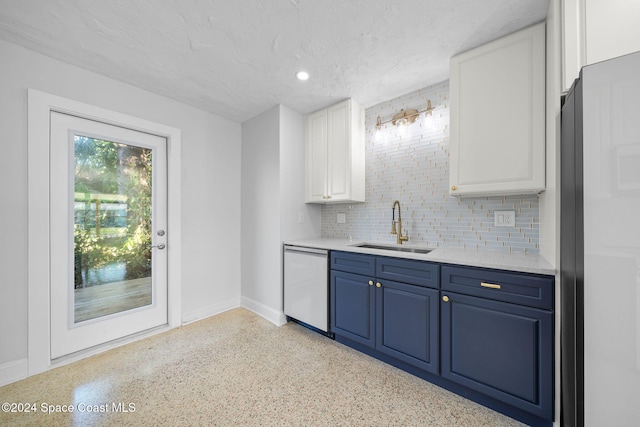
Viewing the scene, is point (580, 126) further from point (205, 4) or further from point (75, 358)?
point (75, 358)

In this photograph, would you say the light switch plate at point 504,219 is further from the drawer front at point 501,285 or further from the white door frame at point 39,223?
the white door frame at point 39,223

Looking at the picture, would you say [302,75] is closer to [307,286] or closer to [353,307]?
[307,286]

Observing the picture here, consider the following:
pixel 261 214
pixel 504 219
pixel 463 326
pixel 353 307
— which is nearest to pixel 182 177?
pixel 261 214

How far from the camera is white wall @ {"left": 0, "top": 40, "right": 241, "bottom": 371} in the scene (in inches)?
72.5

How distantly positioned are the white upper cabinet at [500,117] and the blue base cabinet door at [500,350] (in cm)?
82

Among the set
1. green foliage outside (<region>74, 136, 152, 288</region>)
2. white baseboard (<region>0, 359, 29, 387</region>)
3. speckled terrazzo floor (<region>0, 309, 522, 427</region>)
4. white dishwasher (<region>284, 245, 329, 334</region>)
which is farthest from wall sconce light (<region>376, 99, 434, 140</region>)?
white baseboard (<region>0, 359, 29, 387</region>)

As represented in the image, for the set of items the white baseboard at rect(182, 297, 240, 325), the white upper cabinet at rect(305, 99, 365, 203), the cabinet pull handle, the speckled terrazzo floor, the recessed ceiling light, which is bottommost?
the speckled terrazzo floor

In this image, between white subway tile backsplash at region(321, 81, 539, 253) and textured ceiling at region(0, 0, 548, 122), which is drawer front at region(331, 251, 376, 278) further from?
textured ceiling at region(0, 0, 548, 122)

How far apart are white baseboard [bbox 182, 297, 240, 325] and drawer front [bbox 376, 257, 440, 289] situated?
213cm

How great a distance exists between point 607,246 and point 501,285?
70 centimetres

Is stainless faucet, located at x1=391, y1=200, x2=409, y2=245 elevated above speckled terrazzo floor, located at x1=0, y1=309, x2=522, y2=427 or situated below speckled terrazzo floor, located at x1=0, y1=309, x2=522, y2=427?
above

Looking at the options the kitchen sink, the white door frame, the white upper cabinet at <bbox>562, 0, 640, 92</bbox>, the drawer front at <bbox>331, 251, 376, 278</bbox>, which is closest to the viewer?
the white upper cabinet at <bbox>562, 0, 640, 92</bbox>

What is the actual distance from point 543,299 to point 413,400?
3.38 feet

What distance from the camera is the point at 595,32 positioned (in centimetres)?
121
